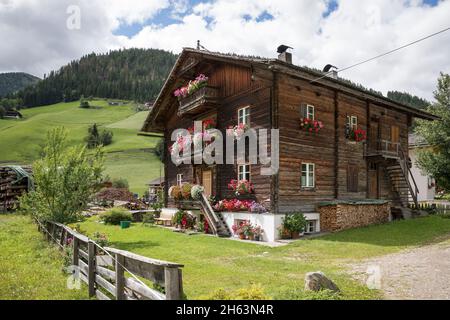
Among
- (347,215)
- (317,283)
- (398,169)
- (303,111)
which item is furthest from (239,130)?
(398,169)

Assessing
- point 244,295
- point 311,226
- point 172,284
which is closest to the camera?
point 172,284

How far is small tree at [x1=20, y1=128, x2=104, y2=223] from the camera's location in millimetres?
15836

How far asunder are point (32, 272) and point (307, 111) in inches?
593

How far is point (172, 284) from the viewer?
17.7 feet

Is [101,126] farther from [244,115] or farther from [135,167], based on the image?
[244,115]

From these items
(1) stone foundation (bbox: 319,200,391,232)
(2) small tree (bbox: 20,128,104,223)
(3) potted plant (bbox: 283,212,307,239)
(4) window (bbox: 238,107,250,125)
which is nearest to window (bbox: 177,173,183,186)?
(4) window (bbox: 238,107,250,125)

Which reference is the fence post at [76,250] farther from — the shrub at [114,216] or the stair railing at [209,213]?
the shrub at [114,216]

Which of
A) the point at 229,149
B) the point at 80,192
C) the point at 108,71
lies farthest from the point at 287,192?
the point at 108,71

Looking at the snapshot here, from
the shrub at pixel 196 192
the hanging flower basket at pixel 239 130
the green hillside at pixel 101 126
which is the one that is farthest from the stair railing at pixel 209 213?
the green hillside at pixel 101 126

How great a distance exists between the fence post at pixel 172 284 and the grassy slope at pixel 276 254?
2605 mm

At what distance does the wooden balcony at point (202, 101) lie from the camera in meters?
21.7

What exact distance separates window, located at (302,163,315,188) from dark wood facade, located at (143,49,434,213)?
229 millimetres

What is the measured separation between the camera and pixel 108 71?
596ft

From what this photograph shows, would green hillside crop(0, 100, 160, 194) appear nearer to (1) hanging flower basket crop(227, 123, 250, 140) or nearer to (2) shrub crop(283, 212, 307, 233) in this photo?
(1) hanging flower basket crop(227, 123, 250, 140)
